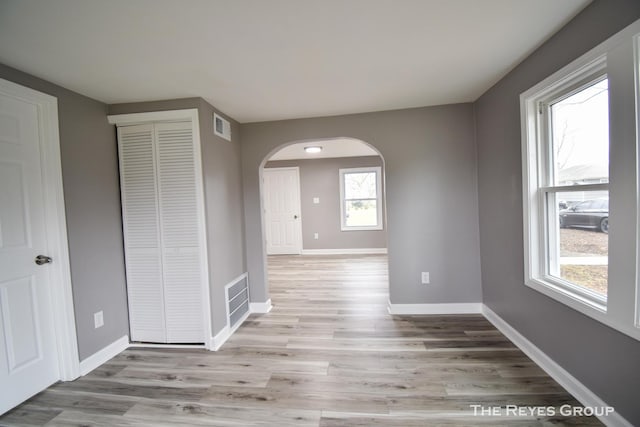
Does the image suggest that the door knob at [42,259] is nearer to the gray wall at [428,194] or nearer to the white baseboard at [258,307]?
the white baseboard at [258,307]

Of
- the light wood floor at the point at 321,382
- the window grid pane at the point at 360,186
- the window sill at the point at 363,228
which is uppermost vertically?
the window grid pane at the point at 360,186

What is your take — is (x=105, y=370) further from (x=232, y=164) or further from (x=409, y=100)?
(x=409, y=100)

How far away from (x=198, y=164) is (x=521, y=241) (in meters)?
2.84

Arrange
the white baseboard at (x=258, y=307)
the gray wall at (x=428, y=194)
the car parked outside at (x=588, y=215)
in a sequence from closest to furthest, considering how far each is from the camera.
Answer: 1. the car parked outside at (x=588, y=215)
2. the gray wall at (x=428, y=194)
3. the white baseboard at (x=258, y=307)

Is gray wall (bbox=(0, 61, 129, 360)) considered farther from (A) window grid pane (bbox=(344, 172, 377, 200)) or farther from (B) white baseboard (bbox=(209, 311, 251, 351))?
A: (A) window grid pane (bbox=(344, 172, 377, 200))

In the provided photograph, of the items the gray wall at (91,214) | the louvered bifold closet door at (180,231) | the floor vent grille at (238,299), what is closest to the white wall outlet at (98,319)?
the gray wall at (91,214)

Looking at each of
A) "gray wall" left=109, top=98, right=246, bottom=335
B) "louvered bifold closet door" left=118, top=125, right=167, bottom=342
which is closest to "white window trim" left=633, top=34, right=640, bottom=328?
"gray wall" left=109, top=98, right=246, bottom=335

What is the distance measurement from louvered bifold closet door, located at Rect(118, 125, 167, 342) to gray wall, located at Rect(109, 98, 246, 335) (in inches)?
13.5

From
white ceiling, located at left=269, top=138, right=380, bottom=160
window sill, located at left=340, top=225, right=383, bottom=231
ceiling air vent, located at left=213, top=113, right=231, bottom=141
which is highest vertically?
white ceiling, located at left=269, top=138, right=380, bottom=160

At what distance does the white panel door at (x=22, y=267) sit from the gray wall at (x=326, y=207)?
4.96 meters

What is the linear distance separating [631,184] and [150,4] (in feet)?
8.13

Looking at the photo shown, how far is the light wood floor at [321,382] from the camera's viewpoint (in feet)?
5.37

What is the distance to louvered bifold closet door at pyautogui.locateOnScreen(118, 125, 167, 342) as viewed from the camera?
247 centimetres

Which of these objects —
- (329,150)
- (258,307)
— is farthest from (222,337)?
(329,150)
